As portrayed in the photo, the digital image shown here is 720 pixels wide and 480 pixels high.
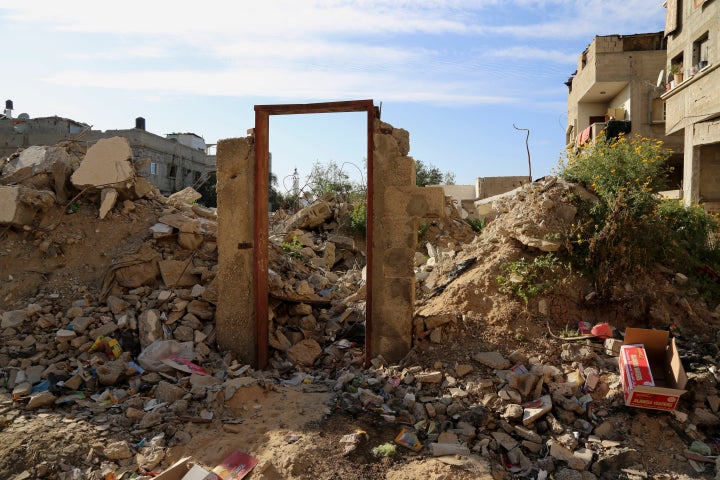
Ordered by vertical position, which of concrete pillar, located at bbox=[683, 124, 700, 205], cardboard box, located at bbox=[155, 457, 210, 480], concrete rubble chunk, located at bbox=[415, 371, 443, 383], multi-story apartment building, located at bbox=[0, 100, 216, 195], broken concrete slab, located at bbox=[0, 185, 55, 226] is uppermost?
multi-story apartment building, located at bbox=[0, 100, 216, 195]

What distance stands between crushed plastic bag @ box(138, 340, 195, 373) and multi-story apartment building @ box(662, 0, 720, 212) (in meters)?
12.5

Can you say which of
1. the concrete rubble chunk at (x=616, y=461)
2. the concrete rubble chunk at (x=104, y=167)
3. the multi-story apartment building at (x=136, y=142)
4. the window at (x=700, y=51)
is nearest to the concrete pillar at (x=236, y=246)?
the concrete rubble chunk at (x=104, y=167)

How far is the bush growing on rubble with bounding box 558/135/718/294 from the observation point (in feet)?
18.3

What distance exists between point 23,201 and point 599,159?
24.8 ft

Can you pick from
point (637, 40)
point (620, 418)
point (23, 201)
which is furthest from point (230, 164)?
point (637, 40)

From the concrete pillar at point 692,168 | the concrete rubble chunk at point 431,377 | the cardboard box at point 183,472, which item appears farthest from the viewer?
the concrete pillar at point 692,168

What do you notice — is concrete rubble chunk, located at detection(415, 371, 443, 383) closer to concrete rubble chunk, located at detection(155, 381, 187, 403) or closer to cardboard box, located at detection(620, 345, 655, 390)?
cardboard box, located at detection(620, 345, 655, 390)

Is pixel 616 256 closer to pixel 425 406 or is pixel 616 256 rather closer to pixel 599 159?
pixel 599 159

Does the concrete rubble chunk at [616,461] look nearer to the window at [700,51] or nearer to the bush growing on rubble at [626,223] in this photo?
the bush growing on rubble at [626,223]

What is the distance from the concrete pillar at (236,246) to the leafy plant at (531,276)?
2869 mm

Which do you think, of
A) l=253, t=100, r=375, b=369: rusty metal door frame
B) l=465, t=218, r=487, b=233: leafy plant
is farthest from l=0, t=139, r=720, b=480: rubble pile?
l=465, t=218, r=487, b=233: leafy plant

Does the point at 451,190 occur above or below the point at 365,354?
above

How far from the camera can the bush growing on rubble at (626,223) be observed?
18.3ft

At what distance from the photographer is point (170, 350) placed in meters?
5.43
